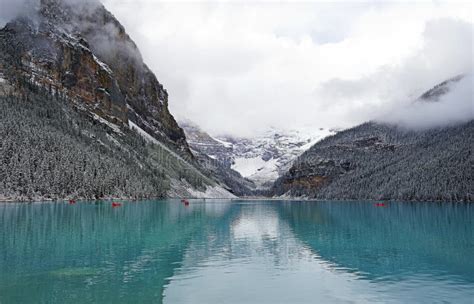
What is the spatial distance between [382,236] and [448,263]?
22.9m

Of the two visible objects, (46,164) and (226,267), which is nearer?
(226,267)

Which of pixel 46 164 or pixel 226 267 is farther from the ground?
pixel 46 164

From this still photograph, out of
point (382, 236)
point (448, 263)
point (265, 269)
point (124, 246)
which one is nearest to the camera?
point (265, 269)

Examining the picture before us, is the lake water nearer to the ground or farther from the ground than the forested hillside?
nearer to the ground

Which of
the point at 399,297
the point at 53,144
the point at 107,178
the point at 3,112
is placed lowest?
the point at 399,297

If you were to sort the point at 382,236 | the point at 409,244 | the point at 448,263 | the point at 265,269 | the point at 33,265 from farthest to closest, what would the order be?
the point at 382,236, the point at 409,244, the point at 448,263, the point at 265,269, the point at 33,265

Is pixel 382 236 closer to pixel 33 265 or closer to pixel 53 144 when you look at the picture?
pixel 33 265

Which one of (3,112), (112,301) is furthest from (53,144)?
(112,301)

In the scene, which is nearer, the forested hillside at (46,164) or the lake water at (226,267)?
the lake water at (226,267)

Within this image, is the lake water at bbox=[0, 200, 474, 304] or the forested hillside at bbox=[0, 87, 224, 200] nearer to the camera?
the lake water at bbox=[0, 200, 474, 304]

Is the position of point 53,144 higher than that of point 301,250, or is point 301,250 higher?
point 53,144

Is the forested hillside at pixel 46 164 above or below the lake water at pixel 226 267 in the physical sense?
above

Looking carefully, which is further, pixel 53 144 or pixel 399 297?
pixel 53 144

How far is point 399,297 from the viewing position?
27.8 meters
